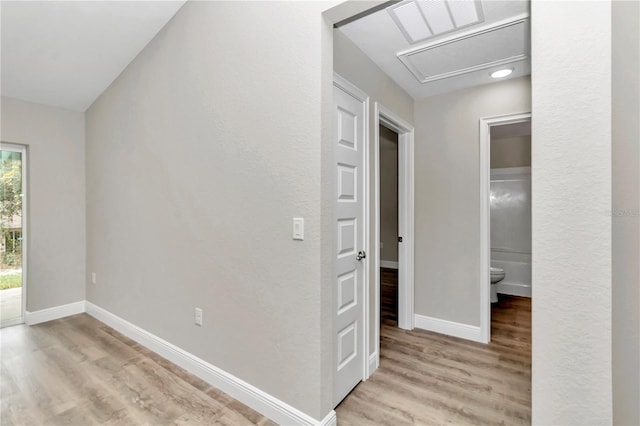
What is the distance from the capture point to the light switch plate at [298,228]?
1732 millimetres

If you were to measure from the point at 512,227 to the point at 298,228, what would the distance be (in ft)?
14.2

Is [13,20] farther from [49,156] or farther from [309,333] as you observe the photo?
[309,333]

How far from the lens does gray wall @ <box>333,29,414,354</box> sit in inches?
83.5

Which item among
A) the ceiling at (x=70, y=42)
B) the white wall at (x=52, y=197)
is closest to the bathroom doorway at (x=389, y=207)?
the ceiling at (x=70, y=42)

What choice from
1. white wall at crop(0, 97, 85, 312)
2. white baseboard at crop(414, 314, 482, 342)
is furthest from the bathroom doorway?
white wall at crop(0, 97, 85, 312)

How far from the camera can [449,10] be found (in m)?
1.88

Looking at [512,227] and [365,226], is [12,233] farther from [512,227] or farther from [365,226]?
[512,227]

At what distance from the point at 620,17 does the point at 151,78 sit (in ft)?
9.90

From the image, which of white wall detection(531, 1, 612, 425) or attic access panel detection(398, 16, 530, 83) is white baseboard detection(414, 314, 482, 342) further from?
attic access panel detection(398, 16, 530, 83)

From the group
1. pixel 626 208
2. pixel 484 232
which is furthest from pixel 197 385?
pixel 484 232

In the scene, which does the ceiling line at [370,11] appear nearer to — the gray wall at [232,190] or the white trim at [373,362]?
the gray wall at [232,190]

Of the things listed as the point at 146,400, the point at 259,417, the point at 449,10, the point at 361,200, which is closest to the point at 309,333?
the point at 259,417

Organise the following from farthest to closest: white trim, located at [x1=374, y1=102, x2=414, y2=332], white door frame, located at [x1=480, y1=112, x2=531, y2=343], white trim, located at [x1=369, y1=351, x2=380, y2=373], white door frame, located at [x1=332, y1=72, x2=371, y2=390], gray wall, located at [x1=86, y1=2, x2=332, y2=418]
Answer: white trim, located at [x1=374, y1=102, x2=414, y2=332], white door frame, located at [x1=480, y1=112, x2=531, y2=343], white trim, located at [x1=369, y1=351, x2=380, y2=373], white door frame, located at [x1=332, y1=72, x2=371, y2=390], gray wall, located at [x1=86, y1=2, x2=332, y2=418]

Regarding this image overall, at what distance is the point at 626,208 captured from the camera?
1062mm
